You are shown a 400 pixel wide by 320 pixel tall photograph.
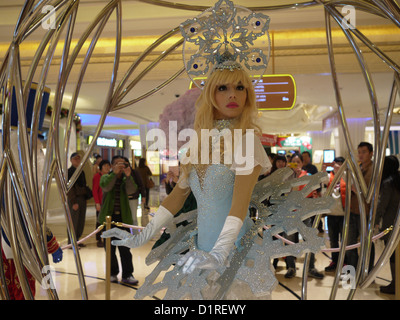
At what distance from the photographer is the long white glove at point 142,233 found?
53.4 inches

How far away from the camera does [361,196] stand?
5.50 feet

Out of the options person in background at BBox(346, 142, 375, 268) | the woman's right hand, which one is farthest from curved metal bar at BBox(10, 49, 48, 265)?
person in background at BBox(346, 142, 375, 268)

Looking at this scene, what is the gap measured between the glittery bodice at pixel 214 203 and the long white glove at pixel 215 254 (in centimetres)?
14

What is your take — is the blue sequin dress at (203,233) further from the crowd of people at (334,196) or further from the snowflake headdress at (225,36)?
the crowd of people at (334,196)

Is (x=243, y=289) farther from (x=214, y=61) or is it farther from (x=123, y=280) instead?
(x=123, y=280)

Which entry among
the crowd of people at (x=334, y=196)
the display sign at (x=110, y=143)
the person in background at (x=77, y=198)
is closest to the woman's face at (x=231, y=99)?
the crowd of people at (x=334, y=196)

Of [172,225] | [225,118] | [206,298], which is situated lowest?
[206,298]

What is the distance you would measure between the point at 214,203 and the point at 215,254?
27cm

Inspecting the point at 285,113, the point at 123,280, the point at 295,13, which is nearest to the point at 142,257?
the point at 123,280

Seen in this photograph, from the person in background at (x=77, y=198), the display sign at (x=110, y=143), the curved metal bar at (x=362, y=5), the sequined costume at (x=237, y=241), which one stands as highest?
the curved metal bar at (x=362, y=5)

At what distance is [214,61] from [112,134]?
16657 mm

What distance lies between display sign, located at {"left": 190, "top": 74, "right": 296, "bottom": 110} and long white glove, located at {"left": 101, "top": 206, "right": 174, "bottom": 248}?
325 cm

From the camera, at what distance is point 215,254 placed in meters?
1.14

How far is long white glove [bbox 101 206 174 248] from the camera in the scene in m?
1.36
